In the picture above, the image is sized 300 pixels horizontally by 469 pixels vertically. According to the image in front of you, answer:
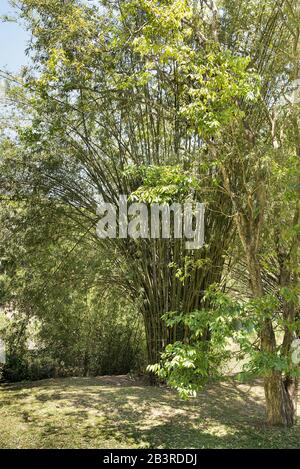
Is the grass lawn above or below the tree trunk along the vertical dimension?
below

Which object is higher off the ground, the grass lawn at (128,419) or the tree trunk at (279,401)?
the tree trunk at (279,401)

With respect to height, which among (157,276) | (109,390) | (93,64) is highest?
(93,64)

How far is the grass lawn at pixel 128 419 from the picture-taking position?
4.00 metres

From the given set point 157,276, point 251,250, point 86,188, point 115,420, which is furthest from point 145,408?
point 86,188

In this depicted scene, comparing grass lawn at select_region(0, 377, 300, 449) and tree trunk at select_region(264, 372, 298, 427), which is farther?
tree trunk at select_region(264, 372, 298, 427)

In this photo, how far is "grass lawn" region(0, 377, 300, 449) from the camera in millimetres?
3998

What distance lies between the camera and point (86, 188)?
6.31 meters

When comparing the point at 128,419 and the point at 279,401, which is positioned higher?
the point at 279,401

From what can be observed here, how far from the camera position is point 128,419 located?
15.1 ft

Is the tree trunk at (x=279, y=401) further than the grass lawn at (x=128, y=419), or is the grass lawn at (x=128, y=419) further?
the tree trunk at (x=279, y=401)

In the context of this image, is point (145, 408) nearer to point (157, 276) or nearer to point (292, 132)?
point (157, 276)

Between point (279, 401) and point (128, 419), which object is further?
point (128, 419)

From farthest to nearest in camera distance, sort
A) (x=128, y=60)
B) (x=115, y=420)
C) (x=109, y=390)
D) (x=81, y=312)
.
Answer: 1. (x=81, y=312)
2. (x=109, y=390)
3. (x=128, y=60)
4. (x=115, y=420)

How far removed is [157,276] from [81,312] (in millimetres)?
1581
